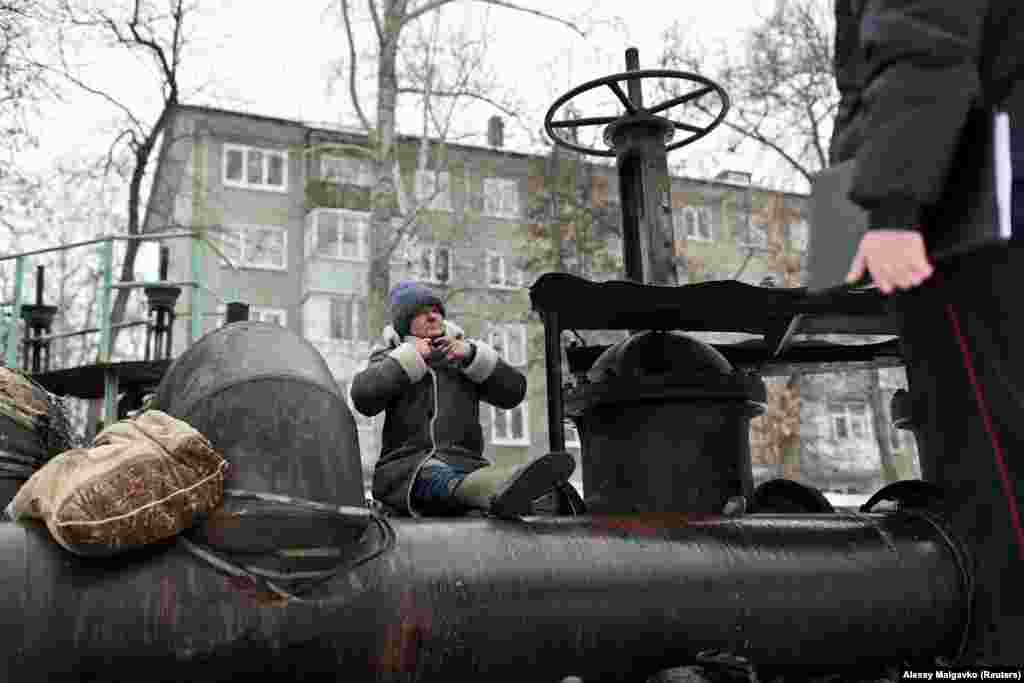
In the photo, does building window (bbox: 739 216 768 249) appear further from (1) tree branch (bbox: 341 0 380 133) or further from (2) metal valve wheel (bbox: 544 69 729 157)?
(2) metal valve wheel (bbox: 544 69 729 157)

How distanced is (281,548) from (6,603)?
64cm

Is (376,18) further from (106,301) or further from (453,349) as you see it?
(453,349)

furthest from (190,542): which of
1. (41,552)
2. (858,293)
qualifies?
(858,293)

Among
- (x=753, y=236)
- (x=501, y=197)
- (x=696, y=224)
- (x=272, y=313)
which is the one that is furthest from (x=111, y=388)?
(x=696, y=224)

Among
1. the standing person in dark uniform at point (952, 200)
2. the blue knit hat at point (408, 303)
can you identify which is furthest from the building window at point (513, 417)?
the standing person in dark uniform at point (952, 200)

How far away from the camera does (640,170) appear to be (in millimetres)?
5246

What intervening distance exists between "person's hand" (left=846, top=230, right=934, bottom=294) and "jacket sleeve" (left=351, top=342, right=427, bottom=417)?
240 centimetres

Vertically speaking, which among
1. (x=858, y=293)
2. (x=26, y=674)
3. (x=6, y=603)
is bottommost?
(x=26, y=674)

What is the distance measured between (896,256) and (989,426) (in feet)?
1.68

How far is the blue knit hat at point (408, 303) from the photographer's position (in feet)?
14.0

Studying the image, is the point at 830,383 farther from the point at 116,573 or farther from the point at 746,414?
the point at 116,573

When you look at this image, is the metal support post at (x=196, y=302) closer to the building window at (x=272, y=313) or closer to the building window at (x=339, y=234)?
the building window at (x=272, y=313)

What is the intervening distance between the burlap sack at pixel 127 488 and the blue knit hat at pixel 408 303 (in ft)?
5.98

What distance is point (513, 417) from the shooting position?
3134 centimetres
